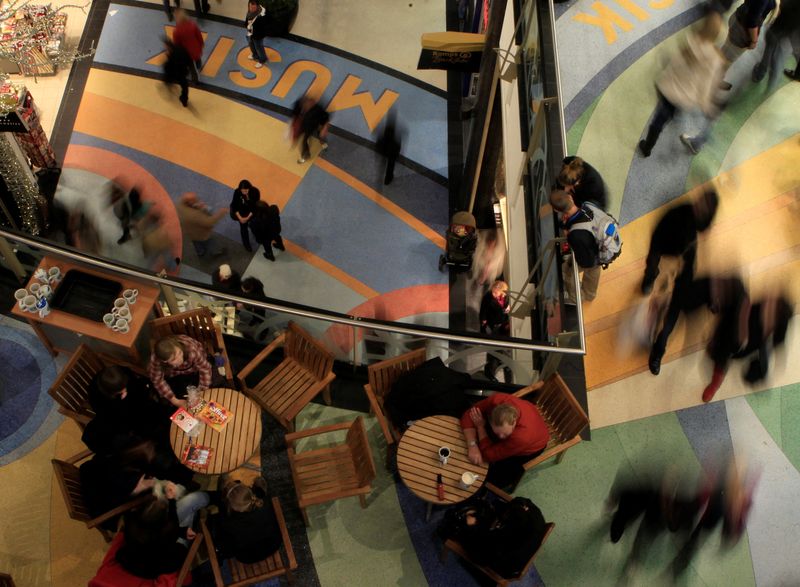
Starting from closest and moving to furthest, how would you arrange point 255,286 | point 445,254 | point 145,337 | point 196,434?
point 196,434, point 145,337, point 255,286, point 445,254

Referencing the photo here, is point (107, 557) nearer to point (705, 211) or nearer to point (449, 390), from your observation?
point (449, 390)

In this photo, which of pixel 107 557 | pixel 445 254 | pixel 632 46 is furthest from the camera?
pixel 632 46

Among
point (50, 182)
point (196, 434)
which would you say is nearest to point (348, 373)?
point (196, 434)

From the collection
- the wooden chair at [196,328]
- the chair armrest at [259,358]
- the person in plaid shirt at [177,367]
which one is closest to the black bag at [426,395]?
the chair armrest at [259,358]

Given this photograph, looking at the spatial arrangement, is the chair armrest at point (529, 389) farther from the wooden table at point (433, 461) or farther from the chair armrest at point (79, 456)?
the chair armrest at point (79, 456)

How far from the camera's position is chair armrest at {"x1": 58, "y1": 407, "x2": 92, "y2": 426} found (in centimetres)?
535

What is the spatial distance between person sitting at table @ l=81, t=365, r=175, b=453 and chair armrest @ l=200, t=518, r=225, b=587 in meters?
0.69

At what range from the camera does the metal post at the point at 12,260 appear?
19.6 ft

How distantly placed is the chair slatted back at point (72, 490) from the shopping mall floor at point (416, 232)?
642mm

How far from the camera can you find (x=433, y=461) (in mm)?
5340

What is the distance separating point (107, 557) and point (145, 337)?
177 centimetres

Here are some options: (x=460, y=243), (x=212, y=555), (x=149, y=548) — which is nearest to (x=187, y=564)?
(x=212, y=555)

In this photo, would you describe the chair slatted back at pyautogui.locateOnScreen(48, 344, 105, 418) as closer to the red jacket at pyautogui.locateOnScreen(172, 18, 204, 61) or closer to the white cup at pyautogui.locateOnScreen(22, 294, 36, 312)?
the white cup at pyautogui.locateOnScreen(22, 294, 36, 312)

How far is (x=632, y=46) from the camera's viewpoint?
957 centimetres
